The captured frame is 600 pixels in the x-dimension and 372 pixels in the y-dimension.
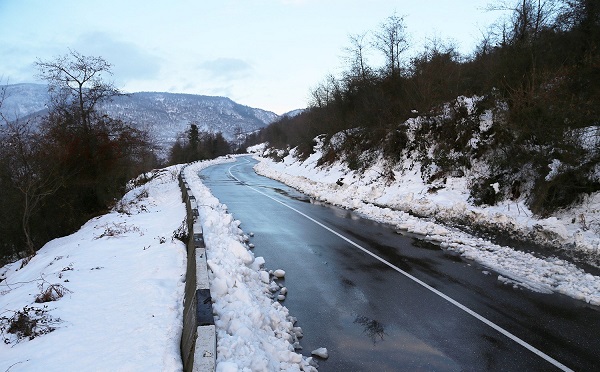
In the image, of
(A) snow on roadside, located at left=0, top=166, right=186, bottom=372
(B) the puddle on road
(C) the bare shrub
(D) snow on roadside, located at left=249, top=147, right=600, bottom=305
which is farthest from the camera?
(D) snow on roadside, located at left=249, top=147, right=600, bottom=305

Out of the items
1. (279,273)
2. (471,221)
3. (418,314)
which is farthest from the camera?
(471,221)

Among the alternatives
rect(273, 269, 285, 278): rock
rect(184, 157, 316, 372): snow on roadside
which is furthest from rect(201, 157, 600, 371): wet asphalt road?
rect(184, 157, 316, 372): snow on roadside

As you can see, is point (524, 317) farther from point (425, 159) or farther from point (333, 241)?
point (425, 159)

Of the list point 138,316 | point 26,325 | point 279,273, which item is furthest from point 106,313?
point 279,273

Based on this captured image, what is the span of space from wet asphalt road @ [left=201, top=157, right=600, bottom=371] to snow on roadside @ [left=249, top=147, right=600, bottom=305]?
1.88ft

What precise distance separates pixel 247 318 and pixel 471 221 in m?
9.71

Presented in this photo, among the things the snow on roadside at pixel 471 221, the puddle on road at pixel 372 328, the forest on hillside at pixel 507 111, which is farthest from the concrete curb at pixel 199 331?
the forest on hillside at pixel 507 111

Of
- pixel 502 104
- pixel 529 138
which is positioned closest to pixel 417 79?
pixel 502 104

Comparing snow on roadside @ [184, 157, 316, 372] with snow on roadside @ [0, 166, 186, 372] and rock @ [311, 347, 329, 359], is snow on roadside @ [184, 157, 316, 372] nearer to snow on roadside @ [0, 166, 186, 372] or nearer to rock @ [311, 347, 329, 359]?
rock @ [311, 347, 329, 359]

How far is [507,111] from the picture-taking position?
47.9 ft

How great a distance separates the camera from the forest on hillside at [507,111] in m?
11.5

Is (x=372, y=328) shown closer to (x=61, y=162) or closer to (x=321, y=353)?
(x=321, y=353)

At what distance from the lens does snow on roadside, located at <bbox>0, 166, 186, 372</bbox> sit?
406 centimetres

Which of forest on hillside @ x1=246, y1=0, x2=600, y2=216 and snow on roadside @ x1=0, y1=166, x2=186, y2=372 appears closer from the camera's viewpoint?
snow on roadside @ x1=0, y1=166, x2=186, y2=372
